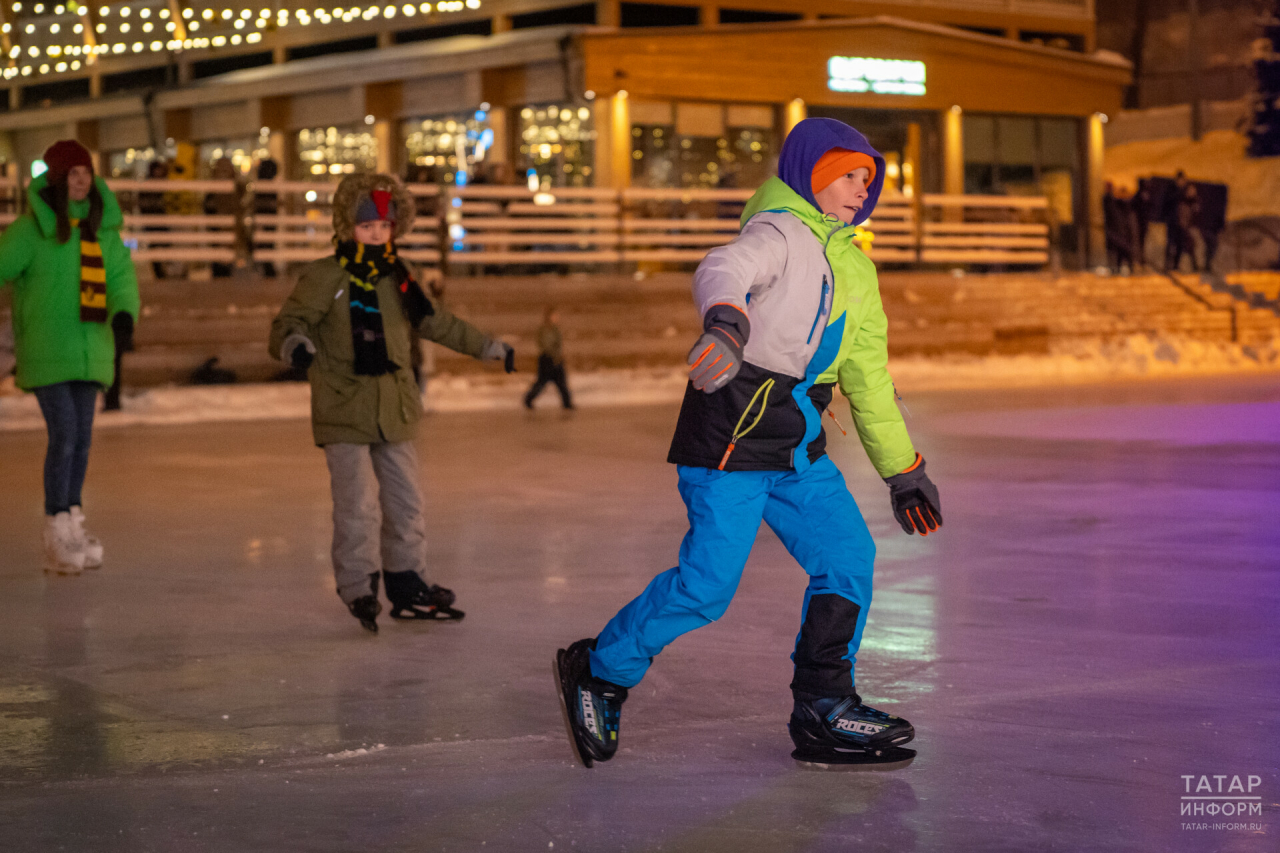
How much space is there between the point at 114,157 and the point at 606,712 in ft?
114

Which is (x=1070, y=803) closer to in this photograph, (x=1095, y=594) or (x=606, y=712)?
(x=606, y=712)

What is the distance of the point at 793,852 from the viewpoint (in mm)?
3434

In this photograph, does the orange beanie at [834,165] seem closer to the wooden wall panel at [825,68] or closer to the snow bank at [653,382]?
the snow bank at [653,382]

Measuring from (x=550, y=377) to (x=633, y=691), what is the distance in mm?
13120

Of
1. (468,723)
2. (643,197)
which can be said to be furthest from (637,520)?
(643,197)

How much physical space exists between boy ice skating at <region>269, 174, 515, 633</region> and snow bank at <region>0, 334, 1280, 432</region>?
1084 cm

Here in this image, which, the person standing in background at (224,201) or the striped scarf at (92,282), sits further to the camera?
the person standing in background at (224,201)

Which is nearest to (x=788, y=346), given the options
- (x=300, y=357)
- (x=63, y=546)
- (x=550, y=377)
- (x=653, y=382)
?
(x=300, y=357)

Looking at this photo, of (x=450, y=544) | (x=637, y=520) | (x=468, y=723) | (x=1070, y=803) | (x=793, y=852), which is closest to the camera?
(x=793, y=852)

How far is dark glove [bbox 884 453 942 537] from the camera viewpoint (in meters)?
4.32

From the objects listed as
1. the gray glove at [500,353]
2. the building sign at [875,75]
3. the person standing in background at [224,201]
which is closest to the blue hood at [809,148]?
the gray glove at [500,353]

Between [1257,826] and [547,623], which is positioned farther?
[547,623]

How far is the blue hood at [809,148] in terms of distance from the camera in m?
4.19

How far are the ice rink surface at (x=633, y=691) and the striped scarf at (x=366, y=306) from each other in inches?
39.2
